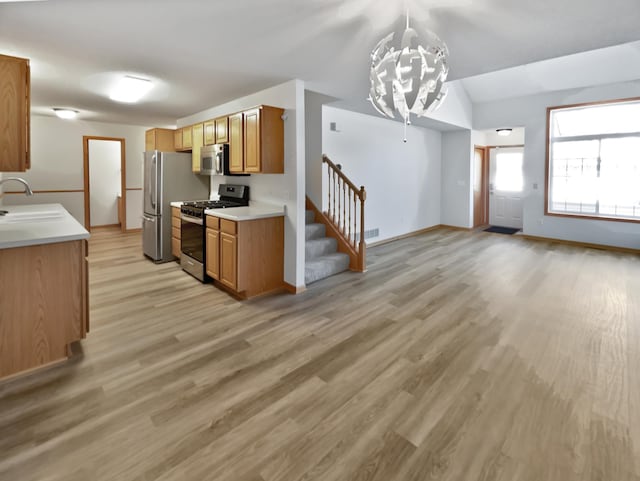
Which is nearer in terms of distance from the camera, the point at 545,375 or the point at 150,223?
the point at 545,375

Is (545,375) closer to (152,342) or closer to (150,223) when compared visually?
(152,342)

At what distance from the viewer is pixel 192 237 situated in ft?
15.0

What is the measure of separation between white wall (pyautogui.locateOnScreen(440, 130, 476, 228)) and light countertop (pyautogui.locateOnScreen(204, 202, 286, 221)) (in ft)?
18.5

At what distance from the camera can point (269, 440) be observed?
1.78 m

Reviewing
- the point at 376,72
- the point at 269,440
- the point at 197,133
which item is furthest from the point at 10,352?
the point at 197,133

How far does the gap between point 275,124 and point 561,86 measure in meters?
6.06

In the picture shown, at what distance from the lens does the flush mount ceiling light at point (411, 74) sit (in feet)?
6.30

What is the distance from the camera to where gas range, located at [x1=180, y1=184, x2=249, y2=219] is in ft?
14.7

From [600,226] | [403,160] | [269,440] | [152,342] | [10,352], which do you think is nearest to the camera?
[269,440]

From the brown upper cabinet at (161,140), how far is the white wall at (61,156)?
194 cm

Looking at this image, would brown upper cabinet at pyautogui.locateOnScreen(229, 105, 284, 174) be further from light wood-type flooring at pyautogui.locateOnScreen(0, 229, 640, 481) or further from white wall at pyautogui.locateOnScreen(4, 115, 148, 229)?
white wall at pyautogui.locateOnScreen(4, 115, 148, 229)

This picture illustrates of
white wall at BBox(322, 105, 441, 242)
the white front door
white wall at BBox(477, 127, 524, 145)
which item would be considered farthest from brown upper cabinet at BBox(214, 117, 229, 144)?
the white front door

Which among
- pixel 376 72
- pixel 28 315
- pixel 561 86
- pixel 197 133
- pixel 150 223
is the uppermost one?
pixel 561 86

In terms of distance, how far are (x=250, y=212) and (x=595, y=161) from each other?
6.75 meters
